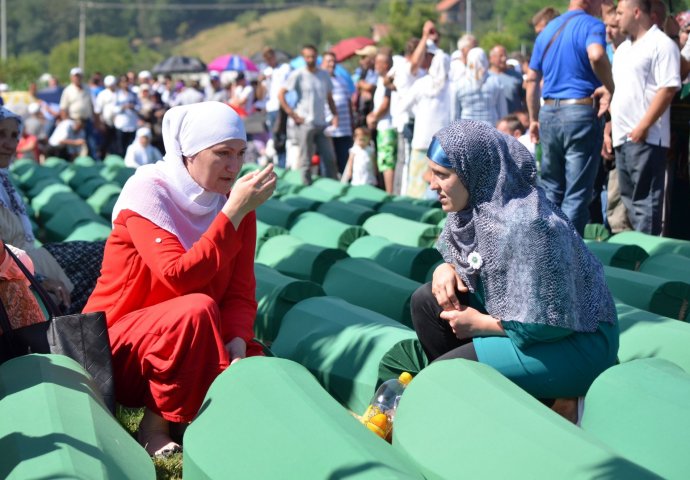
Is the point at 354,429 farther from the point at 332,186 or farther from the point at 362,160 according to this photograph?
the point at 362,160

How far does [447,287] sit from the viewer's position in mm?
3977

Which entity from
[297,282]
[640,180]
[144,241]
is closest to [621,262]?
[640,180]

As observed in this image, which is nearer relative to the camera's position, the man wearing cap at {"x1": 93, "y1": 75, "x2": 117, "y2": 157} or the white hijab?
the white hijab

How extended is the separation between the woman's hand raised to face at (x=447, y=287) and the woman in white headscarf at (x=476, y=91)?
22.2ft

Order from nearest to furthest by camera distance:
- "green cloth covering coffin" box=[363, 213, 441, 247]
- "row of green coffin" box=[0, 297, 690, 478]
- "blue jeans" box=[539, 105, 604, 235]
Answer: "row of green coffin" box=[0, 297, 690, 478], "blue jeans" box=[539, 105, 604, 235], "green cloth covering coffin" box=[363, 213, 441, 247]

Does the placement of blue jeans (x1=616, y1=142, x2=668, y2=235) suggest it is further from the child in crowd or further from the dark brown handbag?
the child in crowd

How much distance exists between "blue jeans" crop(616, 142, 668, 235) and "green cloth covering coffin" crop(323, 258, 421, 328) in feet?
6.37

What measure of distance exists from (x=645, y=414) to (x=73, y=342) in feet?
6.32

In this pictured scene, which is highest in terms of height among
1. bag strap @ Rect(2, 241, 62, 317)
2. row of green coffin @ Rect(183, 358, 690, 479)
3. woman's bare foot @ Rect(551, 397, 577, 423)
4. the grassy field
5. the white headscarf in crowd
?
the white headscarf in crowd

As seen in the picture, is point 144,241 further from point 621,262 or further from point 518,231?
point 621,262

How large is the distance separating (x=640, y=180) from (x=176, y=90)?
21767mm

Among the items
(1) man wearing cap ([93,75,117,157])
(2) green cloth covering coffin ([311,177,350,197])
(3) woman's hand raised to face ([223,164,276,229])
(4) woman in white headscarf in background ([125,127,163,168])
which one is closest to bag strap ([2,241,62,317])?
(3) woman's hand raised to face ([223,164,276,229])

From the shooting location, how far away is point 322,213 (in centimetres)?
886

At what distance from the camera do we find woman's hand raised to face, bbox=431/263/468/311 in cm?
397
